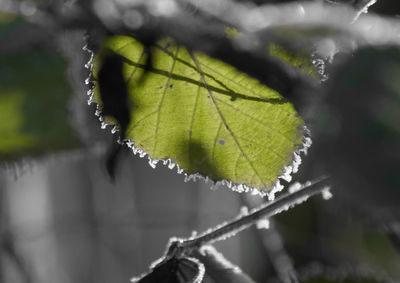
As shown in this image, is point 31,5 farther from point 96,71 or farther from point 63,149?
point 63,149

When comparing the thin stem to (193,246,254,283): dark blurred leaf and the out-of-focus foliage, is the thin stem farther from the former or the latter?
the out-of-focus foliage

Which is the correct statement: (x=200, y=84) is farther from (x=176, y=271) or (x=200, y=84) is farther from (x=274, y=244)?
(x=274, y=244)

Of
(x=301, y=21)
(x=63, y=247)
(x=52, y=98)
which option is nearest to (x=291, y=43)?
(x=301, y=21)

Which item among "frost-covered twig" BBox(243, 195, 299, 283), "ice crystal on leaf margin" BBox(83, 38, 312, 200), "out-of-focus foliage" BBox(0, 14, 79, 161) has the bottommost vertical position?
"frost-covered twig" BBox(243, 195, 299, 283)

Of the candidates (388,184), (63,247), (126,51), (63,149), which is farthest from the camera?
(63,247)

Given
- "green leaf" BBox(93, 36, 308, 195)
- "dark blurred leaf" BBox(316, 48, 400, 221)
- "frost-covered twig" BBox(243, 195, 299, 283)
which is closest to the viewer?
"dark blurred leaf" BBox(316, 48, 400, 221)

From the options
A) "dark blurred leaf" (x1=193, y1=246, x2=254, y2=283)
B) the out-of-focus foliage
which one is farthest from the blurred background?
"dark blurred leaf" (x1=193, y1=246, x2=254, y2=283)

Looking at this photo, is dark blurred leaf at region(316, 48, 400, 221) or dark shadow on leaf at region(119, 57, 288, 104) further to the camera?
dark shadow on leaf at region(119, 57, 288, 104)

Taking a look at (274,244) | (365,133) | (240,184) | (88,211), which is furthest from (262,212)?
(88,211)
